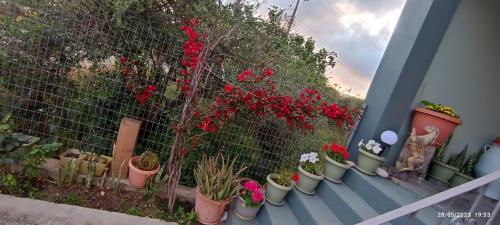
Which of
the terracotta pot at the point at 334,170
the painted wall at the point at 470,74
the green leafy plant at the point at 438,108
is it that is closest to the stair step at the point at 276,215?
the terracotta pot at the point at 334,170

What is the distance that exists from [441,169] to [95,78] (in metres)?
3.85

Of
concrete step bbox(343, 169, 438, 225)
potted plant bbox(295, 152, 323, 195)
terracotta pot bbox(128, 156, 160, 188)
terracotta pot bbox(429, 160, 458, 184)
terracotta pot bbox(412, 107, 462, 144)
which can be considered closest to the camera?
concrete step bbox(343, 169, 438, 225)

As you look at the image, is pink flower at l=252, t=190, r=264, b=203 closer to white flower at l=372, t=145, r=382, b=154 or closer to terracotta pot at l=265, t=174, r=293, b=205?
terracotta pot at l=265, t=174, r=293, b=205

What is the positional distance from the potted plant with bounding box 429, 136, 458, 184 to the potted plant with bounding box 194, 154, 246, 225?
2265 millimetres

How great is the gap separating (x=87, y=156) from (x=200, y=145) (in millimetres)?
1079

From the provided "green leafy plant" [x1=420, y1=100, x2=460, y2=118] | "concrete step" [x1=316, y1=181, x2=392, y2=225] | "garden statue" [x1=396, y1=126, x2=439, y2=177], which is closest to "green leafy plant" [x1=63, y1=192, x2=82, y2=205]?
"concrete step" [x1=316, y1=181, x2=392, y2=225]

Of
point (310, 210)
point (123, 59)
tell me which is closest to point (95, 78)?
point (123, 59)

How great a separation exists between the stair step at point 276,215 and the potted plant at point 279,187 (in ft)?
0.22

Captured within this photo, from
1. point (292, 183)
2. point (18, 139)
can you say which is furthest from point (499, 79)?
point (18, 139)

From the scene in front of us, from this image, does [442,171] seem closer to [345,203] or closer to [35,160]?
[345,203]

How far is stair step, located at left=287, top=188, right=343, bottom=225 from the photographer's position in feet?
8.78

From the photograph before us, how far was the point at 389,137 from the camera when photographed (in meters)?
3.27

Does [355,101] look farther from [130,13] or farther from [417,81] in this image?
[130,13]

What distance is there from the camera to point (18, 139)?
269 cm
